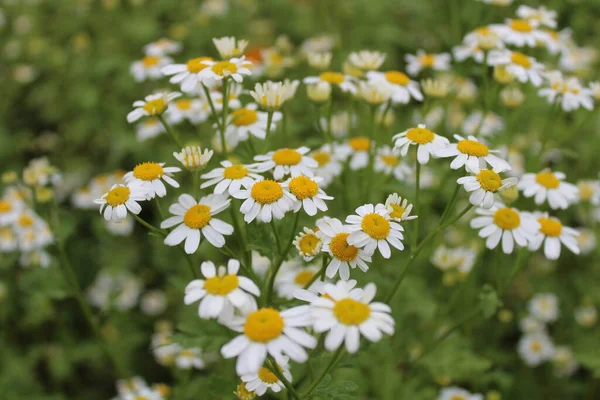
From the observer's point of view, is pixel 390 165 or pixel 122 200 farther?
pixel 390 165

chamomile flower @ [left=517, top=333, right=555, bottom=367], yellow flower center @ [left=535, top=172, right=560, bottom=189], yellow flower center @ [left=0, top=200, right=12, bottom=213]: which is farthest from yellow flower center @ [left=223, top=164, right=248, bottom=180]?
chamomile flower @ [left=517, top=333, right=555, bottom=367]

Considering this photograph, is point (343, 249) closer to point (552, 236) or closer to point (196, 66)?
point (196, 66)

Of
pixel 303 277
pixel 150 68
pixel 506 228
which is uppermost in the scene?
pixel 150 68

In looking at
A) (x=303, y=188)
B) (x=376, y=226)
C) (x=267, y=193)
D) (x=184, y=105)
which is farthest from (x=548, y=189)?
(x=184, y=105)

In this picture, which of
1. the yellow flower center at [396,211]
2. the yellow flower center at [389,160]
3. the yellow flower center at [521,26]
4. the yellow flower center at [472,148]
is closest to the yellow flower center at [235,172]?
the yellow flower center at [396,211]

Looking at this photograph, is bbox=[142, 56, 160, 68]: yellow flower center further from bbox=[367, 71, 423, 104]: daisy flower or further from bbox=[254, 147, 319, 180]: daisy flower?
bbox=[254, 147, 319, 180]: daisy flower

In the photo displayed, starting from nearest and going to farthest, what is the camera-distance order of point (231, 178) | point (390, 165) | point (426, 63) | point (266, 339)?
point (266, 339)
point (231, 178)
point (390, 165)
point (426, 63)

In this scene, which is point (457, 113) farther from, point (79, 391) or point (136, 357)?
point (79, 391)

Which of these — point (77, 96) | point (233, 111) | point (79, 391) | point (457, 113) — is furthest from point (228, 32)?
point (79, 391)
